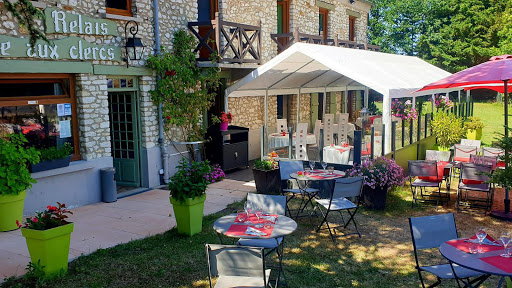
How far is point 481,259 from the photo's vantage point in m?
3.67

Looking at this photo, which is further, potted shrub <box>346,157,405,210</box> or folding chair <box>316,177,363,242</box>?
potted shrub <box>346,157,405,210</box>

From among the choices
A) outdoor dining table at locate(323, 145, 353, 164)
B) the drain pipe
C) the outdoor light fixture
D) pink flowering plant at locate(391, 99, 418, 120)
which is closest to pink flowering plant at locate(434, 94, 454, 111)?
pink flowering plant at locate(391, 99, 418, 120)

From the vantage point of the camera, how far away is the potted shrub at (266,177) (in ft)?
29.2

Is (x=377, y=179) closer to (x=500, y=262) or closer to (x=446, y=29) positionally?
(x=500, y=262)

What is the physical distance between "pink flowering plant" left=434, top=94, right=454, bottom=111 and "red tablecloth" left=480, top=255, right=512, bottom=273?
9914 millimetres

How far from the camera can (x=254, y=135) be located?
13.5m

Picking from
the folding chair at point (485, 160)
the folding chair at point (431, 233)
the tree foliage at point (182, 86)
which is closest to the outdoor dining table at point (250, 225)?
the folding chair at point (431, 233)

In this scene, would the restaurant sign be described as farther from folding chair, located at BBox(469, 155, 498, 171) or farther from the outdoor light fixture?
folding chair, located at BBox(469, 155, 498, 171)

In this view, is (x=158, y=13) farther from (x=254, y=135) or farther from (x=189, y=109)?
(x=254, y=135)

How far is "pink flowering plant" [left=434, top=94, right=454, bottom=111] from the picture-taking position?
42.2 ft

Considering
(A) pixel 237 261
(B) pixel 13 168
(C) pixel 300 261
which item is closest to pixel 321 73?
(C) pixel 300 261

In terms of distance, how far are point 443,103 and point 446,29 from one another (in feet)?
74.1

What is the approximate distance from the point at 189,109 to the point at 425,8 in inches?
1266

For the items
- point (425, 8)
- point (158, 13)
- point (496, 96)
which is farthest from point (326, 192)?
point (425, 8)
